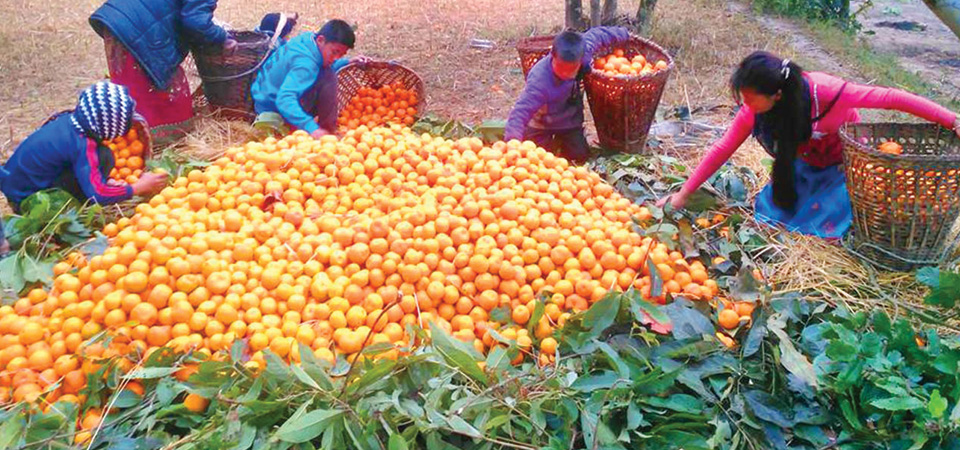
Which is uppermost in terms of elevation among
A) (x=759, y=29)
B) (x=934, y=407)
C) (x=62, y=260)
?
(x=934, y=407)

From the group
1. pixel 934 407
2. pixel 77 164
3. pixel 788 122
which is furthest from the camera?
pixel 77 164

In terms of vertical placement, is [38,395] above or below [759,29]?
above

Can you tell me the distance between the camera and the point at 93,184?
11.6ft

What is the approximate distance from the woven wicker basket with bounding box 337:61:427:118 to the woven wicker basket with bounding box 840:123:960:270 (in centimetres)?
303

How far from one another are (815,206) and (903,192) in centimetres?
64

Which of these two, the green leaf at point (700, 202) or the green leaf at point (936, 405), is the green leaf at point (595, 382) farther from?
the green leaf at point (700, 202)

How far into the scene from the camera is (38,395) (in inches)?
88.3

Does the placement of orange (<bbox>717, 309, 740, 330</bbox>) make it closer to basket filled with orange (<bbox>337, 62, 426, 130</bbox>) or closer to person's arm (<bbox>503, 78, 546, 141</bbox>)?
person's arm (<bbox>503, 78, 546, 141</bbox>)

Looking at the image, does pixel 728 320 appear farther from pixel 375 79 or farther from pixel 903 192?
pixel 375 79

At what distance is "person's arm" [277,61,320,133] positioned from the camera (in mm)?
4539

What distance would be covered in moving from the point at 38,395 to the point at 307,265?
931 mm

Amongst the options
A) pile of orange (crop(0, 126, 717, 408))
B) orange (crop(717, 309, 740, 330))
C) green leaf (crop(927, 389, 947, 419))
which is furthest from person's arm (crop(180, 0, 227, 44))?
green leaf (crop(927, 389, 947, 419))

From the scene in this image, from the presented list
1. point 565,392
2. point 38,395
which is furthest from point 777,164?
point 38,395

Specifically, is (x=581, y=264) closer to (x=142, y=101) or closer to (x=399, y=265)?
(x=399, y=265)
